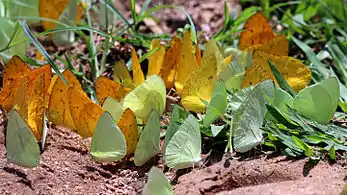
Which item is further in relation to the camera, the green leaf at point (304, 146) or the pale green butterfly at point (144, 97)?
the pale green butterfly at point (144, 97)

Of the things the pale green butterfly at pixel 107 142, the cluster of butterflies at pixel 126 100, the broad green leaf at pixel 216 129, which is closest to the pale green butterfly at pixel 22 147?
the cluster of butterflies at pixel 126 100

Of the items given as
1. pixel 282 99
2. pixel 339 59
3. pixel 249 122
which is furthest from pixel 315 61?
pixel 249 122

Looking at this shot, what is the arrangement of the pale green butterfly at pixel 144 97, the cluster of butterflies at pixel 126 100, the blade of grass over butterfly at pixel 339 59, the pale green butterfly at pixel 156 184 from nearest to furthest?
1. the pale green butterfly at pixel 156 184
2. the cluster of butterflies at pixel 126 100
3. the pale green butterfly at pixel 144 97
4. the blade of grass over butterfly at pixel 339 59

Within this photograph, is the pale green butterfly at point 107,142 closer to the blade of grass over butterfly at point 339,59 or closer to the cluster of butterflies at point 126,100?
the cluster of butterflies at point 126,100

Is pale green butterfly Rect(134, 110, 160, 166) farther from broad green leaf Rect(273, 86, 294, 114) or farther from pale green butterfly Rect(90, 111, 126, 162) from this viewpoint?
broad green leaf Rect(273, 86, 294, 114)

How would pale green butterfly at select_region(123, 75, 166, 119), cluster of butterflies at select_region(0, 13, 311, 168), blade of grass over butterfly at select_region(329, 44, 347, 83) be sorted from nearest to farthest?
cluster of butterflies at select_region(0, 13, 311, 168), pale green butterfly at select_region(123, 75, 166, 119), blade of grass over butterfly at select_region(329, 44, 347, 83)

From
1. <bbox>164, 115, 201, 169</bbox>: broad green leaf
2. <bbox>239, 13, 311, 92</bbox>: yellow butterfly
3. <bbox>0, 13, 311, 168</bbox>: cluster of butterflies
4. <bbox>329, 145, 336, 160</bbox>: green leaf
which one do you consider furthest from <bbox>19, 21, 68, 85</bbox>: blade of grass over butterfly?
<bbox>329, 145, 336, 160</bbox>: green leaf

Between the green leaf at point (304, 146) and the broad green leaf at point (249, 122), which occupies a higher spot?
the broad green leaf at point (249, 122)

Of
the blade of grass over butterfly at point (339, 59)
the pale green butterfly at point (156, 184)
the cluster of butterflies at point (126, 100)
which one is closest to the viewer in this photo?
the pale green butterfly at point (156, 184)
